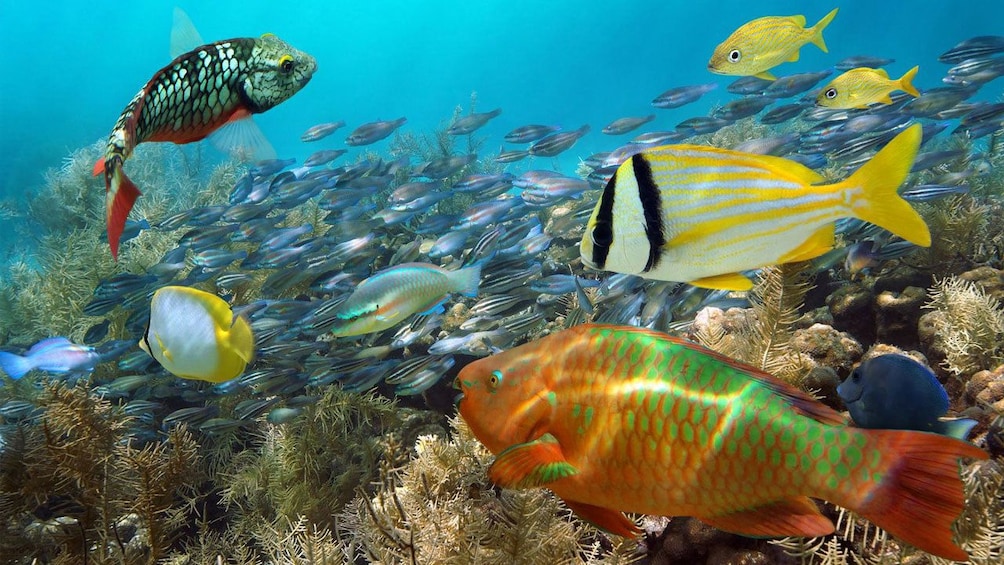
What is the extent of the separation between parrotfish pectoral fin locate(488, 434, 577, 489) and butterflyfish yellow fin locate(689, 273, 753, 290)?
0.65 meters

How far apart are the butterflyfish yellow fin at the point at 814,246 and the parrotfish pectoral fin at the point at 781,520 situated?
2.11ft

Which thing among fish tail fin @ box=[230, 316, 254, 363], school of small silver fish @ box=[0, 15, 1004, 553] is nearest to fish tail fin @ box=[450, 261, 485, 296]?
school of small silver fish @ box=[0, 15, 1004, 553]

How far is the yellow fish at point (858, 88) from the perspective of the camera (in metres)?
5.12

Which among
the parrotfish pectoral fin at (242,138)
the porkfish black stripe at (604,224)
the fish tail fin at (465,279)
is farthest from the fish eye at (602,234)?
the fish tail fin at (465,279)

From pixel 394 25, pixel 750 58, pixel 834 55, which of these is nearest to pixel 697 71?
pixel 834 55

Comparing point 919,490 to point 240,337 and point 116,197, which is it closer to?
point 116,197

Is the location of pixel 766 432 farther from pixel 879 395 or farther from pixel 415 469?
pixel 415 469

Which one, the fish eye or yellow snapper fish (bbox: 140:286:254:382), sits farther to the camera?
yellow snapper fish (bbox: 140:286:254:382)

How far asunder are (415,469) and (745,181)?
7.55 feet

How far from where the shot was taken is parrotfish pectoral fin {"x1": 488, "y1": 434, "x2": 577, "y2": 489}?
1021 mm

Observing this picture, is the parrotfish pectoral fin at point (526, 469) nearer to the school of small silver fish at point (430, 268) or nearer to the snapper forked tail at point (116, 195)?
the school of small silver fish at point (430, 268)

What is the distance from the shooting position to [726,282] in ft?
4.57

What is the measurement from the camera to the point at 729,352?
304cm

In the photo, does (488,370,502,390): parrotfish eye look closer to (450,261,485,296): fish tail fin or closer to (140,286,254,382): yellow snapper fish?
(140,286,254,382): yellow snapper fish
